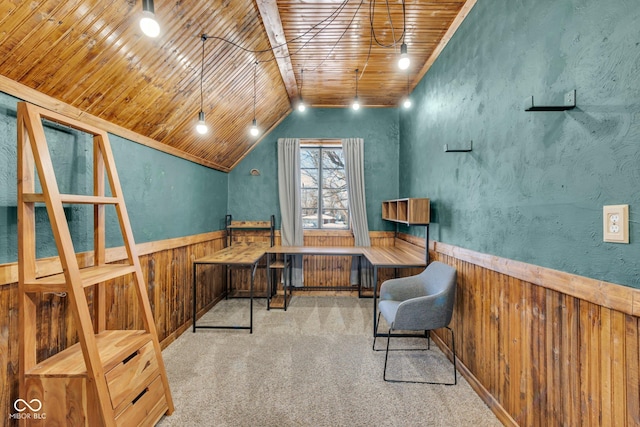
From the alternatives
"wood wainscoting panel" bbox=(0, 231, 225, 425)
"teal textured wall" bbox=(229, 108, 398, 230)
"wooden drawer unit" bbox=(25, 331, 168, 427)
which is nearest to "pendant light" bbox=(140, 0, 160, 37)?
"wood wainscoting panel" bbox=(0, 231, 225, 425)

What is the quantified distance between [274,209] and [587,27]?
395 centimetres

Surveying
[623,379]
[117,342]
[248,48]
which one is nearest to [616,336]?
[623,379]

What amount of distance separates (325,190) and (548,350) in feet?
11.9

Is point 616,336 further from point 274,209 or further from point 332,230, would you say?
point 274,209

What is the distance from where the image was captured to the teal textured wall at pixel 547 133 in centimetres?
113

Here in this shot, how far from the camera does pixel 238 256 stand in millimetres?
3477

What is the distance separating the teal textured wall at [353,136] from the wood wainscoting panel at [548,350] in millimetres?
2401

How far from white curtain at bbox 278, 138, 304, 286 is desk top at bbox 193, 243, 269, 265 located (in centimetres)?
44

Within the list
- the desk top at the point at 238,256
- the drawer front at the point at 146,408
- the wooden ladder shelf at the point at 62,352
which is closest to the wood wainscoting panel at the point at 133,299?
the wooden ladder shelf at the point at 62,352

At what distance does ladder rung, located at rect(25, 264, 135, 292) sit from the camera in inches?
55.0

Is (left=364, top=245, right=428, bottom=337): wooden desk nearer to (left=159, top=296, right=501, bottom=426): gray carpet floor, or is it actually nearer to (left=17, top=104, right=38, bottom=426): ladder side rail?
(left=159, top=296, right=501, bottom=426): gray carpet floor

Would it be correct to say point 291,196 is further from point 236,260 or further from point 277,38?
point 277,38

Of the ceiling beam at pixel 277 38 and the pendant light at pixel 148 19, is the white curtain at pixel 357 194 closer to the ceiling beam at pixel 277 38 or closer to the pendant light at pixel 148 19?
the ceiling beam at pixel 277 38

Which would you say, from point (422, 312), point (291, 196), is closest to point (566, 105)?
point (422, 312)
